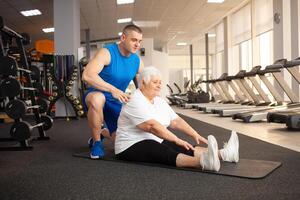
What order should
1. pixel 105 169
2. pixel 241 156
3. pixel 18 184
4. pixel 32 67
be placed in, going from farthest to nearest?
pixel 32 67 < pixel 241 156 < pixel 105 169 < pixel 18 184

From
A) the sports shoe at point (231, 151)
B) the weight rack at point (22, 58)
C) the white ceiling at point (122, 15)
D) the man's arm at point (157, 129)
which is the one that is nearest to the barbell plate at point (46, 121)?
the weight rack at point (22, 58)

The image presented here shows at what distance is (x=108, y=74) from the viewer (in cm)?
265

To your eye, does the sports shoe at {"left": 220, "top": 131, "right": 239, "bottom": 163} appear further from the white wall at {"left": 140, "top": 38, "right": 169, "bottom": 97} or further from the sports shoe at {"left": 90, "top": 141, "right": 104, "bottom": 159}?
the white wall at {"left": 140, "top": 38, "right": 169, "bottom": 97}

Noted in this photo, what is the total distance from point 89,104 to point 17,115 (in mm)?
775

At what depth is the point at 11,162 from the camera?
2479mm

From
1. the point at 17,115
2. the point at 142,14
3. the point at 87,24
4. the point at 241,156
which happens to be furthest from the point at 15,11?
the point at 241,156

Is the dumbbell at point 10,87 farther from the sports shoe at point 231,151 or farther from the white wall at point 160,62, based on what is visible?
the white wall at point 160,62

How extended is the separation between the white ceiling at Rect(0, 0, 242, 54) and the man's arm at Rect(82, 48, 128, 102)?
6478 millimetres

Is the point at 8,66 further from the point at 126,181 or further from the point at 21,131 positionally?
the point at 126,181

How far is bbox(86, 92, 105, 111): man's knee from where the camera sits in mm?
2564

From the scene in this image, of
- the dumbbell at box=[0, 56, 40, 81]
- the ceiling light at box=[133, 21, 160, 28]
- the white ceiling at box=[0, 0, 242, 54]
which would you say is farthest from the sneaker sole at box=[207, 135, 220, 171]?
the ceiling light at box=[133, 21, 160, 28]

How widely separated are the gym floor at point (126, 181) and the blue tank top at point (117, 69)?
2.10 feet

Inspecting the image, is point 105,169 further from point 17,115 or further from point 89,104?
point 17,115

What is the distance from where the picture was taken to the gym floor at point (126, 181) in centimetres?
157
